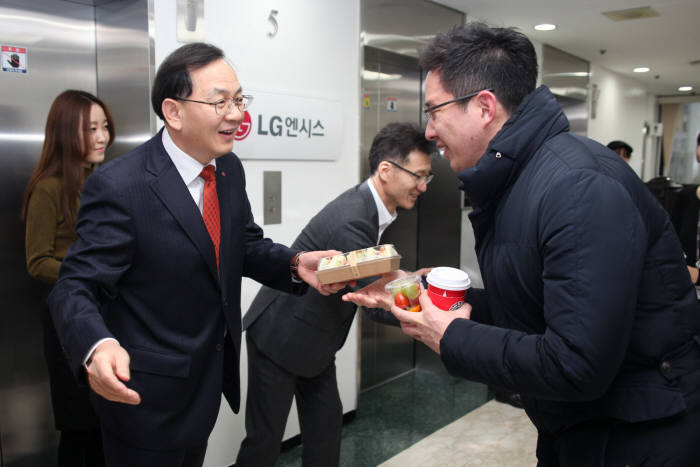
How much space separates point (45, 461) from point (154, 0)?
Answer: 228cm

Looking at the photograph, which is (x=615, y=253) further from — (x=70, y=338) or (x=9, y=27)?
(x=9, y=27)

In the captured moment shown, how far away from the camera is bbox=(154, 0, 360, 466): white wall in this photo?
2906mm

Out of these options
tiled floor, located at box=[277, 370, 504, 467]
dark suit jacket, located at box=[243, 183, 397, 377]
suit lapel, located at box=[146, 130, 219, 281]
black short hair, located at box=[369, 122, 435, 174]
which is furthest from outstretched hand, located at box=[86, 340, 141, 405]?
tiled floor, located at box=[277, 370, 504, 467]

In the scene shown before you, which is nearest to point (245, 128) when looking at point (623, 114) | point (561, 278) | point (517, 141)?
point (517, 141)

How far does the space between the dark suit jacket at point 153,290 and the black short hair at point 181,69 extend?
158mm

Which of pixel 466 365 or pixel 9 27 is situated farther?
pixel 9 27

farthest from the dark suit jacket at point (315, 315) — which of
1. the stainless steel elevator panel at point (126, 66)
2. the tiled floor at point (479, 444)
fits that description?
the tiled floor at point (479, 444)

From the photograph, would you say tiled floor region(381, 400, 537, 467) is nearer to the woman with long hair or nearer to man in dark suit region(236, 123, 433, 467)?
man in dark suit region(236, 123, 433, 467)

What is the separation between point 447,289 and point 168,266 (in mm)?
798

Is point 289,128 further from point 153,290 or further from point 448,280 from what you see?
point 448,280

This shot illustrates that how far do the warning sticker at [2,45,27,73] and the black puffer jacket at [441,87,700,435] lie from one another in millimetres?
2286

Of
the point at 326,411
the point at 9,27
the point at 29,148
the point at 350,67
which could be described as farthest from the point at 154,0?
the point at 326,411

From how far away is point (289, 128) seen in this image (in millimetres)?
3188

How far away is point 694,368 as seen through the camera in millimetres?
1277
